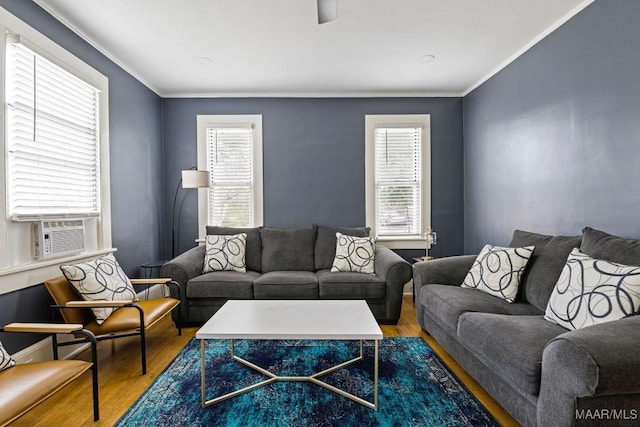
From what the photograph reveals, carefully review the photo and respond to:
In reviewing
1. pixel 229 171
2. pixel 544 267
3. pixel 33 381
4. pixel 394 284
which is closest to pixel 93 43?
pixel 229 171

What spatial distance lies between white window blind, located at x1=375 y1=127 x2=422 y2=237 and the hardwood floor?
1525mm

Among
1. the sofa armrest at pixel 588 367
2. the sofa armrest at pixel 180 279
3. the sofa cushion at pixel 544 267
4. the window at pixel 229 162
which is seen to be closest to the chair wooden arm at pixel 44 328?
the sofa armrest at pixel 180 279

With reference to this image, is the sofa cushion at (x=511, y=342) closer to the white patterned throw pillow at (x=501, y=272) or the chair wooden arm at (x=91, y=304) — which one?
the white patterned throw pillow at (x=501, y=272)

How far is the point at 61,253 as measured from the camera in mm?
2736

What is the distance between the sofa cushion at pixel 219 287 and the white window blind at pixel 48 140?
3.72 ft

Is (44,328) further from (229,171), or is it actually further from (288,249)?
(229,171)

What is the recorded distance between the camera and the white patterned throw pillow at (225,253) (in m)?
3.87

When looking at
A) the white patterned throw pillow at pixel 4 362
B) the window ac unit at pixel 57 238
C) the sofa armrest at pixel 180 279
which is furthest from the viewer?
the sofa armrest at pixel 180 279

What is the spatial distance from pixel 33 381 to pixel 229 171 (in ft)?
10.7

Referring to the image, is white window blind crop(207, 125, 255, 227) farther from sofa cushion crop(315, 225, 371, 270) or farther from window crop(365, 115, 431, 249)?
window crop(365, 115, 431, 249)

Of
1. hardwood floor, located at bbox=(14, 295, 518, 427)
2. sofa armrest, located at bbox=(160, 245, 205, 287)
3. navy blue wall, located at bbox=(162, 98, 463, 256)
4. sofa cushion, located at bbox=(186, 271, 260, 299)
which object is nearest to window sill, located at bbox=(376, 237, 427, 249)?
navy blue wall, located at bbox=(162, 98, 463, 256)

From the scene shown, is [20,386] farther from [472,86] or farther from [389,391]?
[472,86]

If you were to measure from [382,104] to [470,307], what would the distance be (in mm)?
3106

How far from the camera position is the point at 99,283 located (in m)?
2.68
